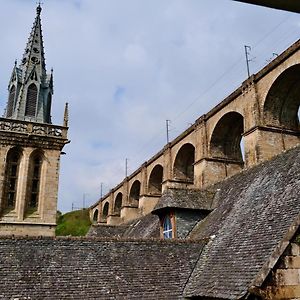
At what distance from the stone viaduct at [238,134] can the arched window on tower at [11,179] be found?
11.7m

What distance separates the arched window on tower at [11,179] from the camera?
25367 millimetres

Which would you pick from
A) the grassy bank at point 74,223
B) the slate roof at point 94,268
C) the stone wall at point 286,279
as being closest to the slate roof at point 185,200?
the slate roof at point 94,268

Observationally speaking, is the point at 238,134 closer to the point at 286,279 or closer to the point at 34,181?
the point at 34,181

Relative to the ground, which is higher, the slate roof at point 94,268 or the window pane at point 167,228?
the window pane at point 167,228

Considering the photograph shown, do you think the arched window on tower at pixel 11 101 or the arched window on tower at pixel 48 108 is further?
the arched window on tower at pixel 48 108

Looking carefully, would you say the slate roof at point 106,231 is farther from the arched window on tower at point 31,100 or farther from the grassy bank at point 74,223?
the grassy bank at point 74,223

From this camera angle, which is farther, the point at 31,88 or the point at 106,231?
the point at 31,88

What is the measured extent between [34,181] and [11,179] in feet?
5.19

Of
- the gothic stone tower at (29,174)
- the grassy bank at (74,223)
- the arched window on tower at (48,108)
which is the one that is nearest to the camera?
the gothic stone tower at (29,174)

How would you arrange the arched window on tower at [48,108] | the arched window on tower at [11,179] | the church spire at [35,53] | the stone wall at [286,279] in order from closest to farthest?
the stone wall at [286,279], the arched window on tower at [11,179], the arched window on tower at [48,108], the church spire at [35,53]

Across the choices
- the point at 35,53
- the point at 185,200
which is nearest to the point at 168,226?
the point at 185,200

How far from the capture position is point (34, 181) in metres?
26.5

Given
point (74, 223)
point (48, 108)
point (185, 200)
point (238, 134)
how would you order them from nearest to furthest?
point (185, 200) → point (238, 134) → point (48, 108) → point (74, 223)

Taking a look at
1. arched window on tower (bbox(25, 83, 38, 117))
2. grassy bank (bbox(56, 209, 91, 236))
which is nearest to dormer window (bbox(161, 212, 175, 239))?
arched window on tower (bbox(25, 83, 38, 117))
